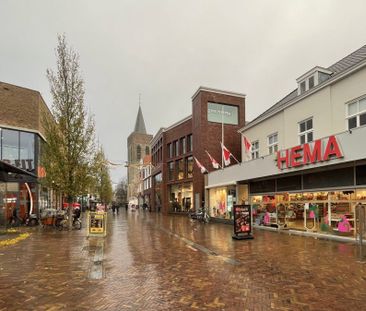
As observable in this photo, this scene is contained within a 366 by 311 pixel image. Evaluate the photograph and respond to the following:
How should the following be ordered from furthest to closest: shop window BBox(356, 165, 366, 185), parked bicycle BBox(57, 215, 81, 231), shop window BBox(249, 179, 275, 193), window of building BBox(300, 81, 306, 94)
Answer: parked bicycle BBox(57, 215, 81, 231)
shop window BBox(249, 179, 275, 193)
window of building BBox(300, 81, 306, 94)
shop window BBox(356, 165, 366, 185)

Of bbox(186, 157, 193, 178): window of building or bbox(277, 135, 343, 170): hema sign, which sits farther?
bbox(186, 157, 193, 178): window of building

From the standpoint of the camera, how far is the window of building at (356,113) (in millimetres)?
14672

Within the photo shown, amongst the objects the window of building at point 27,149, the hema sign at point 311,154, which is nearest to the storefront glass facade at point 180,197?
the window of building at point 27,149

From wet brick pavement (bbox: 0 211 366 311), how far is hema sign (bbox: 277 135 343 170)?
3676 mm

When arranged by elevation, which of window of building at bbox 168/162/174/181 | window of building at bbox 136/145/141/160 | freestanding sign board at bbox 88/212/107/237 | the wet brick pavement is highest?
window of building at bbox 136/145/141/160

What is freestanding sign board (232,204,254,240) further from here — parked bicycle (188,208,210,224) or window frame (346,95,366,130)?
parked bicycle (188,208,210,224)

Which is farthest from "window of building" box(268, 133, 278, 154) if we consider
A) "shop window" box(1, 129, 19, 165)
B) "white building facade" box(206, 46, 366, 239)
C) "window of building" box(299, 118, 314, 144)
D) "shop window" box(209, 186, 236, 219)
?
"shop window" box(1, 129, 19, 165)

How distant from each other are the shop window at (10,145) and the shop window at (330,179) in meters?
19.7

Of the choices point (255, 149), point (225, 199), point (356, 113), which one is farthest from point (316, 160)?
point (225, 199)

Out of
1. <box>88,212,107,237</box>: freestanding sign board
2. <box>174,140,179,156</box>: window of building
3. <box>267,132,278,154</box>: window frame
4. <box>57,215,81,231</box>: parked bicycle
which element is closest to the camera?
<box>88,212,107,237</box>: freestanding sign board

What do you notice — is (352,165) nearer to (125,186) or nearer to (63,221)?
(63,221)

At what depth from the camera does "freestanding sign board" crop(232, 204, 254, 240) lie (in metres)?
15.2

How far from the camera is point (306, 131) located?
18266 millimetres

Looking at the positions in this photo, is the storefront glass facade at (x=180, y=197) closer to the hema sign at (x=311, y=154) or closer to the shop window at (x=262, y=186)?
the shop window at (x=262, y=186)
